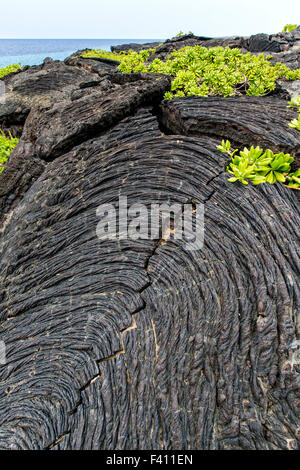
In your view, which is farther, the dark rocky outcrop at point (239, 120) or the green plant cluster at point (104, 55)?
the green plant cluster at point (104, 55)

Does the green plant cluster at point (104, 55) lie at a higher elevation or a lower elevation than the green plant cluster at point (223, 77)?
higher

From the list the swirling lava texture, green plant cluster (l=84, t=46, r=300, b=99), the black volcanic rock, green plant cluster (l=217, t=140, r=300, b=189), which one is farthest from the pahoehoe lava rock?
the black volcanic rock

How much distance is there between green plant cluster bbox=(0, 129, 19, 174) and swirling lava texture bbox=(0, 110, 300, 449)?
3.77 metres

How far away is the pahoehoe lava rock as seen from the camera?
330cm

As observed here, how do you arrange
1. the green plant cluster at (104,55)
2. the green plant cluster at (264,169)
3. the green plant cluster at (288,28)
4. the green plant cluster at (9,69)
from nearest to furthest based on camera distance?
the green plant cluster at (264,169) → the green plant cluster at (104,55) → the green plant cluster at (9,69) → the green plant cluster at (288,28)

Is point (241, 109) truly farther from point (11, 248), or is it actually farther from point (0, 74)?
point (0, 74)

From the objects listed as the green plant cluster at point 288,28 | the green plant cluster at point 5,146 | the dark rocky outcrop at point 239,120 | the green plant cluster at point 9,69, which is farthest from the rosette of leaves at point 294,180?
the green plant cluster at point 288,28

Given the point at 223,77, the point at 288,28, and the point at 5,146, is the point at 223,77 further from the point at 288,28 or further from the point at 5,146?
the point at 288,28

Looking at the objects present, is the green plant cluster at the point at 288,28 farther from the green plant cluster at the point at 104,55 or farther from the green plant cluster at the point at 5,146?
the green plant cluster at the point at 5,146

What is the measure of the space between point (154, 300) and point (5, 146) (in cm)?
685

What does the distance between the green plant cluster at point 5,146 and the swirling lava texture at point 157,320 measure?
12.4ft

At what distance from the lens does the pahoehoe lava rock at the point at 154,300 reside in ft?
10.8
